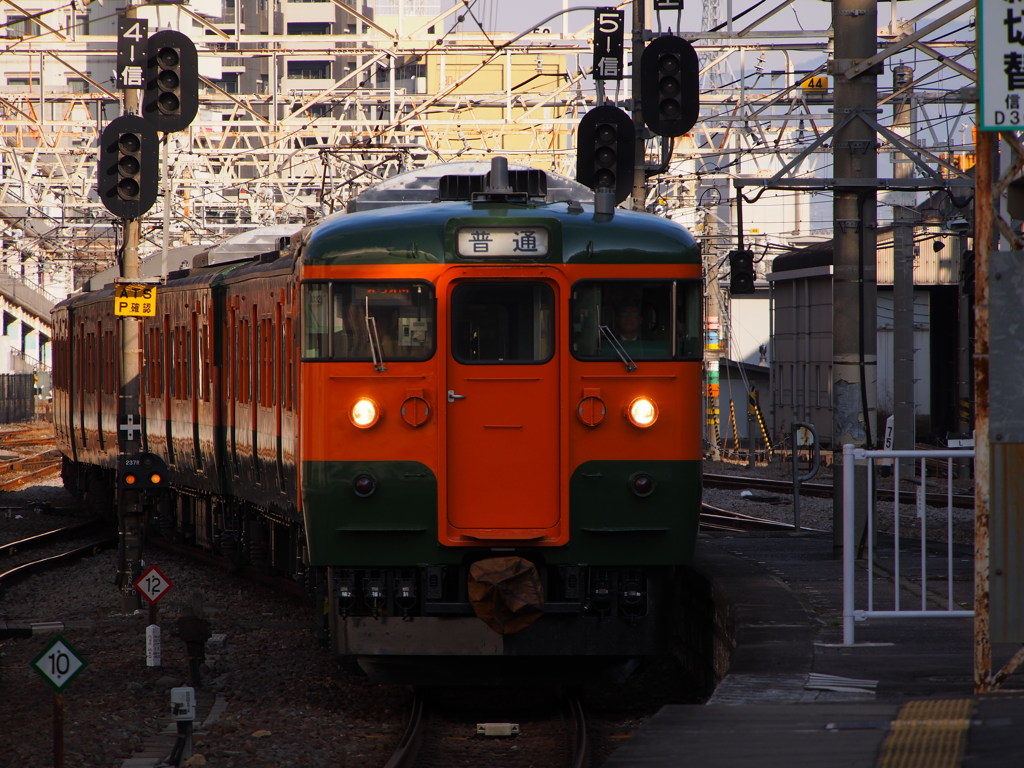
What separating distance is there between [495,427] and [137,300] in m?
5.93

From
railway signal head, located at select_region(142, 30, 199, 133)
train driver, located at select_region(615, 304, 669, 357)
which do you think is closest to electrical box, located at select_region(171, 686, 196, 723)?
train driver, located at select_region(615, 304, 669, 357)

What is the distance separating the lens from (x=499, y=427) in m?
8.84

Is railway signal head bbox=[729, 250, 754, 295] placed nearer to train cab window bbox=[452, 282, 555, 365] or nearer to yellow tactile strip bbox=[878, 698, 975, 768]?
train cab window bbox=[452, 282, 555, 365]

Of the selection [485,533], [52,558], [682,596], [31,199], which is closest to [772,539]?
[682,596]

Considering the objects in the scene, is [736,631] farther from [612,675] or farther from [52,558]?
[52,558]

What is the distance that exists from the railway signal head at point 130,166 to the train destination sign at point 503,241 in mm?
5344

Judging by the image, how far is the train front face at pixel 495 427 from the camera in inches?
347

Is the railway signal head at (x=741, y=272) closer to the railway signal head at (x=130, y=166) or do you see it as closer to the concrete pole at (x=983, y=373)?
the railway signal head at (x=130, y=166)

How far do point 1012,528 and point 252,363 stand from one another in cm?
726

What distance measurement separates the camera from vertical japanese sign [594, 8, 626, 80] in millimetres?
19047

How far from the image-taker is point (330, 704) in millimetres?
9672

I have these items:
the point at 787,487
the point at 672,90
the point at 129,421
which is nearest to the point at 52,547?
the point at 129,421

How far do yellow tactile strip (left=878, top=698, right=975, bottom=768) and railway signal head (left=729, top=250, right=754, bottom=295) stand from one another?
12.2m

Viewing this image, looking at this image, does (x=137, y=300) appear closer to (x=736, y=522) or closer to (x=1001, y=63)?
(x=736, y=522)
